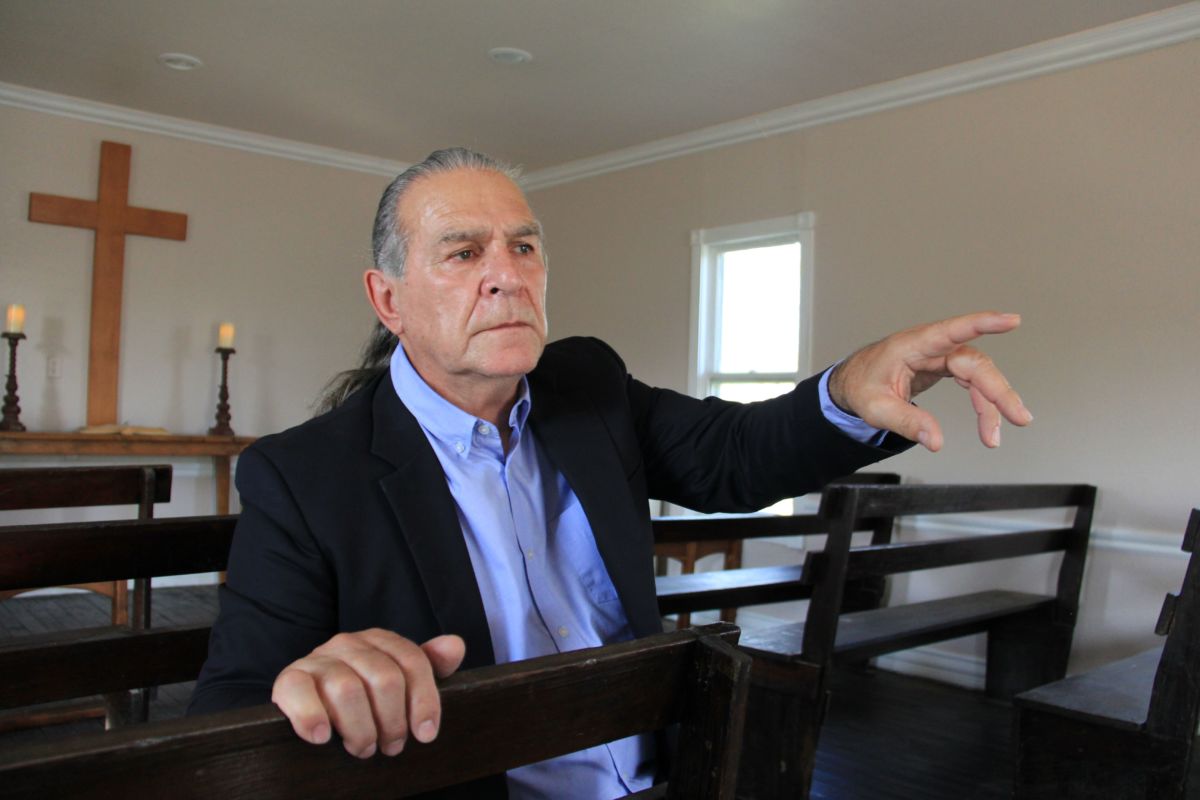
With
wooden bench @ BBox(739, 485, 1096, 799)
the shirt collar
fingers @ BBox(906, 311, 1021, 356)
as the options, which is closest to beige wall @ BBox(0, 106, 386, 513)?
wooden bench @ BBox(739, 485, 1096, 799)

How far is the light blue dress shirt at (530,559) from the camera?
129cm

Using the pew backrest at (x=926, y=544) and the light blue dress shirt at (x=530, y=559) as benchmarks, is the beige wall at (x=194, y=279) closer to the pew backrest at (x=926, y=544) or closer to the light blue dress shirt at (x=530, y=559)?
the pew backrest at (x=926, y=544)

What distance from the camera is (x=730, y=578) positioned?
3283mm

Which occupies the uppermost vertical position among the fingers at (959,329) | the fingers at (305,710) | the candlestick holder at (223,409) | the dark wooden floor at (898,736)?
the fingers at (959,329)

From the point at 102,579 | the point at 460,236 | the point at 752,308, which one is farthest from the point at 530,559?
the point at 752,308

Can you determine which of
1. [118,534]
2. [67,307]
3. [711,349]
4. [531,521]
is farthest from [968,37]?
[67,307]

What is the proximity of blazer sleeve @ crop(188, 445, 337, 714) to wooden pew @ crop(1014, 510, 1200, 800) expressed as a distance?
74.6 inches

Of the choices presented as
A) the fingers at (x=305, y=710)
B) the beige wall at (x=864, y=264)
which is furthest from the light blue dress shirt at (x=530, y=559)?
the beige wall at (x=864, y=264)

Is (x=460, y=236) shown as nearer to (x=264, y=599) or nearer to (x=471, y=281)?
(x=471, y=281)

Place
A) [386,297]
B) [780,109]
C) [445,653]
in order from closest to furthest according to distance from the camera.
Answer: [445,653] → [386,297] → [780,109]

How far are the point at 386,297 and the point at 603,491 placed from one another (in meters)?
0.46

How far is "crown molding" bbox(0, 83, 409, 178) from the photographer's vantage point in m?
5.20

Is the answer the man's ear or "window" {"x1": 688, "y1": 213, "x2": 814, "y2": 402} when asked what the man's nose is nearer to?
the man's ear

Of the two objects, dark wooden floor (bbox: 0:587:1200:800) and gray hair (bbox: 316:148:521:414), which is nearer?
gray hair (bbox: 316:148:521:414)
